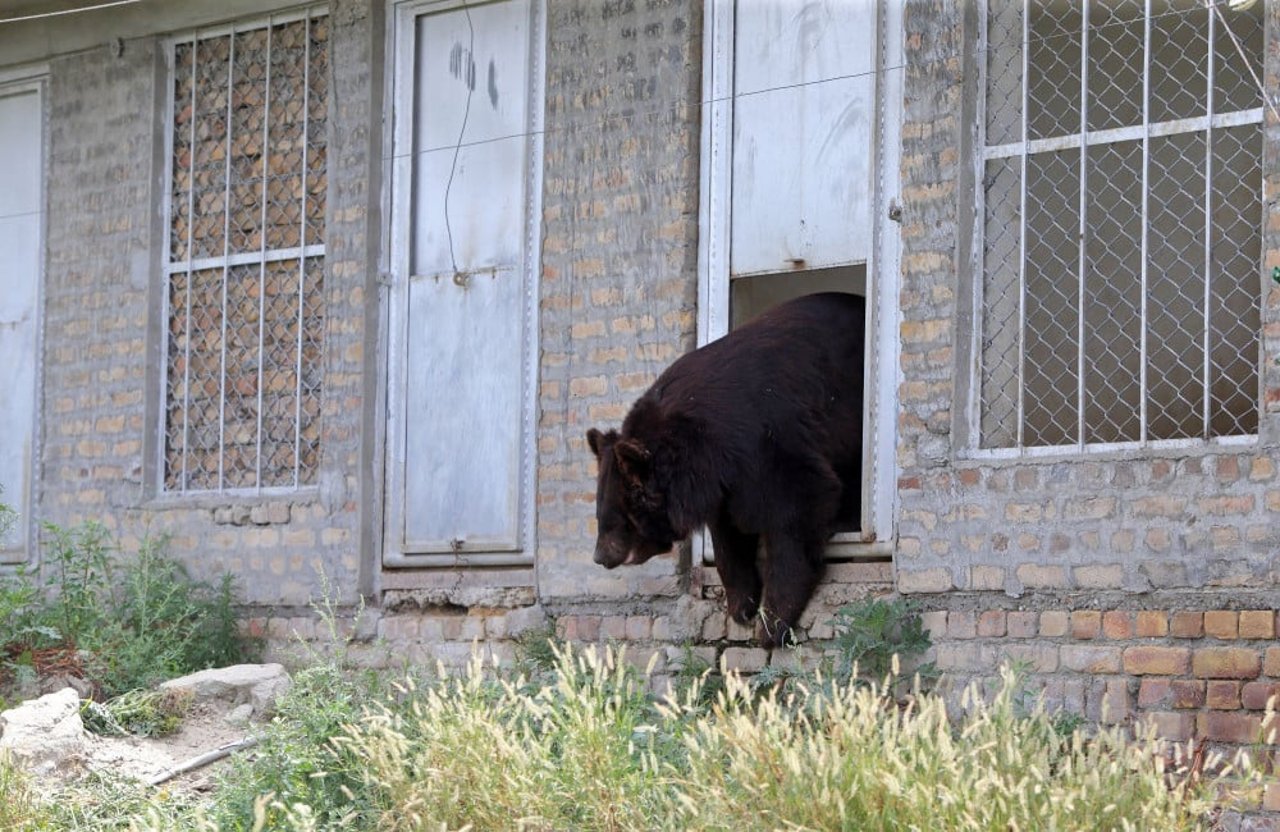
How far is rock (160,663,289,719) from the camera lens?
895 cm

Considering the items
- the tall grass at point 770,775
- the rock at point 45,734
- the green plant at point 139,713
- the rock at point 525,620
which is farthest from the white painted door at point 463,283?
the tall grass at point 770,775

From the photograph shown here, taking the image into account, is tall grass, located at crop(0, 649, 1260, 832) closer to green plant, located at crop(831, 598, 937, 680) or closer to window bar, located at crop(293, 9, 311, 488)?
green plant, located at crop(831, 598, 937, 680)

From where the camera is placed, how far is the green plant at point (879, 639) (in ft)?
25.3

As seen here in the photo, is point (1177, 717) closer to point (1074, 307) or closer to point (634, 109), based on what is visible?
point (1074, 307)

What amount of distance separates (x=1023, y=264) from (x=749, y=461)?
4.48 feet

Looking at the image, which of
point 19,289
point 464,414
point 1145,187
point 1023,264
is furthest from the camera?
point 19,289

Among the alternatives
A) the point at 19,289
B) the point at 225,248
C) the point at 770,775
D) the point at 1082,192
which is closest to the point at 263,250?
the point at 225,248

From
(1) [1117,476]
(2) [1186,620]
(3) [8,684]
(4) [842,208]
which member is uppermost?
(4) [842,208]

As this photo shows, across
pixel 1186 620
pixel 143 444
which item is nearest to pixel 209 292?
pixel 143 444

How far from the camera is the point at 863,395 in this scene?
8.45 m

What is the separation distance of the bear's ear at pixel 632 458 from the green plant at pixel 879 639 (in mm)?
1003

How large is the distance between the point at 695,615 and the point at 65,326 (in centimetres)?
446

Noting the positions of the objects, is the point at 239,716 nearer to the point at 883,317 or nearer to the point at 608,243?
the point at 608,243

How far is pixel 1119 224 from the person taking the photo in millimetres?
7746
